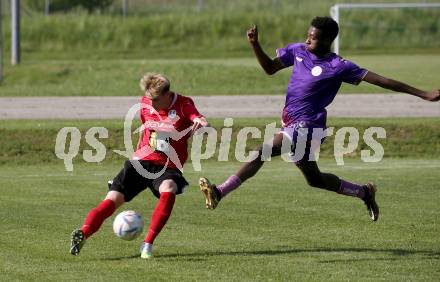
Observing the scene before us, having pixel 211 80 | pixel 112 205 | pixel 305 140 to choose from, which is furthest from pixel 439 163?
pixel 211 80

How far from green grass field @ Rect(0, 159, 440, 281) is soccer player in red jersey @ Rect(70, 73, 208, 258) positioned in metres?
0.47

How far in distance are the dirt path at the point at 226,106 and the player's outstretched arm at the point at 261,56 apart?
12376mm

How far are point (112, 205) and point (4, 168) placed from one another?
9.68 m

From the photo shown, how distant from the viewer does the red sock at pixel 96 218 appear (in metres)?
10.8

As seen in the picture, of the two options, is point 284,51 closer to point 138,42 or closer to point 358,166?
point 358,166

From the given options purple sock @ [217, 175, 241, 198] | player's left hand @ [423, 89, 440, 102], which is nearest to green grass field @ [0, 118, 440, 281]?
purple sock @ [217, 175, 241, 198]

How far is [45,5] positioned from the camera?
56938 millimetres

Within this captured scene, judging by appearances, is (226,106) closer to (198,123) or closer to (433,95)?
(433,95)

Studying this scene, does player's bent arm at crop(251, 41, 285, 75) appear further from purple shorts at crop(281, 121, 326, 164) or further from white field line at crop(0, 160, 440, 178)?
white field line at crop(0, 160, 440, 178)

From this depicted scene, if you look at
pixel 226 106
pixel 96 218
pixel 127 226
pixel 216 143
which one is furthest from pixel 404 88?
pixel 226 106

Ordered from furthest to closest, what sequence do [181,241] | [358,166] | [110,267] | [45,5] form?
1. [45,5]
2. [358,166]
3. [181,241]
4. [110,267]

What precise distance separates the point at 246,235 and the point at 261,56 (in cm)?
198

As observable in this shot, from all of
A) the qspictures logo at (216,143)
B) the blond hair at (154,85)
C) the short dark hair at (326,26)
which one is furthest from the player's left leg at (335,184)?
the qspictures logo at (216,143)

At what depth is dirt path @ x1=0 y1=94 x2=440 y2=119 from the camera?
25078 mm
